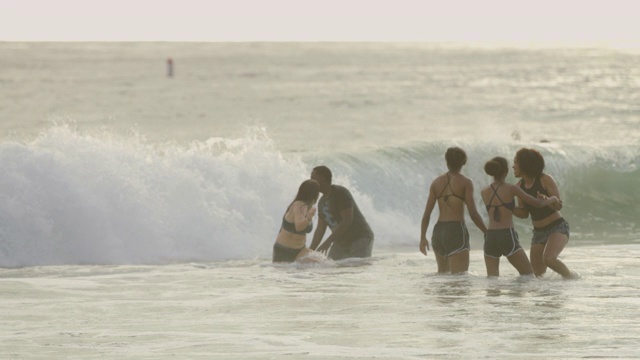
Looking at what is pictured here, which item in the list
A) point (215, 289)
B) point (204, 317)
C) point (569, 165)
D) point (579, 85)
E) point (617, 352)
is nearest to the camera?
point (617, 352)

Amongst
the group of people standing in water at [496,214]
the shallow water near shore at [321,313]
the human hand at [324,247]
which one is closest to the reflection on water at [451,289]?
the shallow water near shore at [321,313]

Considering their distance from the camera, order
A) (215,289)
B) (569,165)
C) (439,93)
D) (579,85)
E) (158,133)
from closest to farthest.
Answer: (215,289) < (569,165) < (158,133) < (439,93) < (579,85)

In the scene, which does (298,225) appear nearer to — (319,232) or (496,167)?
(319,232)

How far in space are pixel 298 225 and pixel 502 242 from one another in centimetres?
266

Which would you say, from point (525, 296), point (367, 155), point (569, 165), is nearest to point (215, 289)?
point (525, 296)

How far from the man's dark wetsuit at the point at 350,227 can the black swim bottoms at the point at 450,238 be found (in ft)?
5.92

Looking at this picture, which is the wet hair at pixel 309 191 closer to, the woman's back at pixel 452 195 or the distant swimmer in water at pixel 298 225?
the distant swimmer in water at pixel 298 225

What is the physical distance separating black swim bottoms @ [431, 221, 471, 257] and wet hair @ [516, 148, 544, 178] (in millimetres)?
964

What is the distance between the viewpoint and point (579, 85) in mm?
84188

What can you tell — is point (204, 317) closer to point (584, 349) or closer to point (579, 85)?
point (584, 349)

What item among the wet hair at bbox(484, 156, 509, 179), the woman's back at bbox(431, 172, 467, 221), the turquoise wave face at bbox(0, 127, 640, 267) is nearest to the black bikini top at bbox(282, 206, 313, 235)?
the woman's back at bbox(431, 172, 467, 221)

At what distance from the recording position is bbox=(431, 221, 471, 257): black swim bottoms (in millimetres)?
12812

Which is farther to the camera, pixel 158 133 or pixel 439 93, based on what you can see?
pixel 439 93

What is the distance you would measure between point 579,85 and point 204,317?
7540 centimetres
